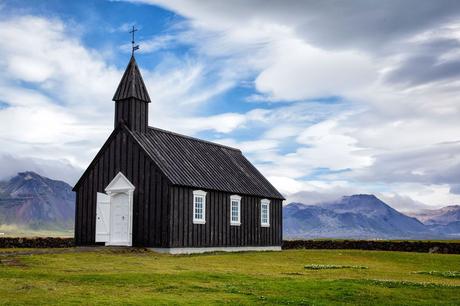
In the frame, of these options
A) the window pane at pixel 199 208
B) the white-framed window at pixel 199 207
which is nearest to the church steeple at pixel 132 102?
the white-framed window at pixel 199 207

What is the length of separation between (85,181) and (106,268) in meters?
16.1

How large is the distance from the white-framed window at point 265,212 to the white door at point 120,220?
11.9 meters

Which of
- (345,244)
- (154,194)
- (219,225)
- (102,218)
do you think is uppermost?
(154,194)

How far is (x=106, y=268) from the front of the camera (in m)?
23.8

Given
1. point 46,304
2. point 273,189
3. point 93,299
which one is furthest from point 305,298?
point 273,189

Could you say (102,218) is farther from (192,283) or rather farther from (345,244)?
(345,244)

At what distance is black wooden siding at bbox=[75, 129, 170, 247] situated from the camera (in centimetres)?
3444

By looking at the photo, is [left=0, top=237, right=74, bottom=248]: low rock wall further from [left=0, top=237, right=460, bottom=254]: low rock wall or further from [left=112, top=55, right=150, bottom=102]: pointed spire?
[left=112, top=55, right=150, bottom=102]: pointed spire

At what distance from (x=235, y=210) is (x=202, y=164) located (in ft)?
12.9

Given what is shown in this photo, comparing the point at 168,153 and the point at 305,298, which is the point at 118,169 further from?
the point at 305,298

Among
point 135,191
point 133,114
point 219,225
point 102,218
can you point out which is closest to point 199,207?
point 219,225

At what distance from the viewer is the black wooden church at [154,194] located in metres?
34.7

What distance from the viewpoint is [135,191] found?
1407 inches

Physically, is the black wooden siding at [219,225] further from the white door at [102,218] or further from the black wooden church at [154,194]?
Result: the white door at [102,218]
